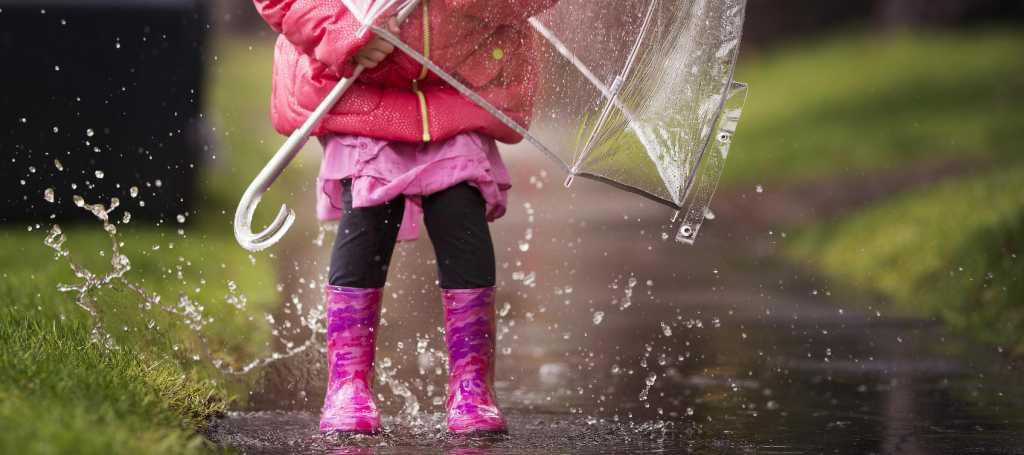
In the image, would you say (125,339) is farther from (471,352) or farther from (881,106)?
(881,106)

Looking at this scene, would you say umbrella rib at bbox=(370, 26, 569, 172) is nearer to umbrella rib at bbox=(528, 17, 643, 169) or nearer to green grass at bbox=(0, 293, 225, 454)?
umbrella rib at bbox=(528, 17, 643, 169)

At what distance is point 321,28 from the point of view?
9.86ft

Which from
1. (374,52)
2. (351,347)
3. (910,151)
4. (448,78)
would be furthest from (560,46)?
(910,151)

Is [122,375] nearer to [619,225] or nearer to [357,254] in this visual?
[357,254]

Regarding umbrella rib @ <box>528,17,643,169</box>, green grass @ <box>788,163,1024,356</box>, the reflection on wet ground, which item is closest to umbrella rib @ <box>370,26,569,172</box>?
umbrella rib @ <box>528,17,643,169</box>

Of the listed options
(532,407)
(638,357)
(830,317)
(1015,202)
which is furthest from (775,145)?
(532,407)

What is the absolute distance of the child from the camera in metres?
3.02

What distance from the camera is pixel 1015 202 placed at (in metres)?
6.22

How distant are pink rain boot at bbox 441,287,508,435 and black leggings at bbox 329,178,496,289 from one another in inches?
1.6

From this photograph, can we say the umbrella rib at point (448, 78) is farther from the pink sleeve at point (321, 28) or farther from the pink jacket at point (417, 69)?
the pink sleeve at point (321, 28)

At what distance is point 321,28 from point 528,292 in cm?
357

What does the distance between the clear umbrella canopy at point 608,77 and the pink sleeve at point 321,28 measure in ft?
0.44

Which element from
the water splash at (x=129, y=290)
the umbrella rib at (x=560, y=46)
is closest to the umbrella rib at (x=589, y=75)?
the umbrella rib at (x=560, y=46)

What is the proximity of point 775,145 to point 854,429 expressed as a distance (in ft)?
40.2
